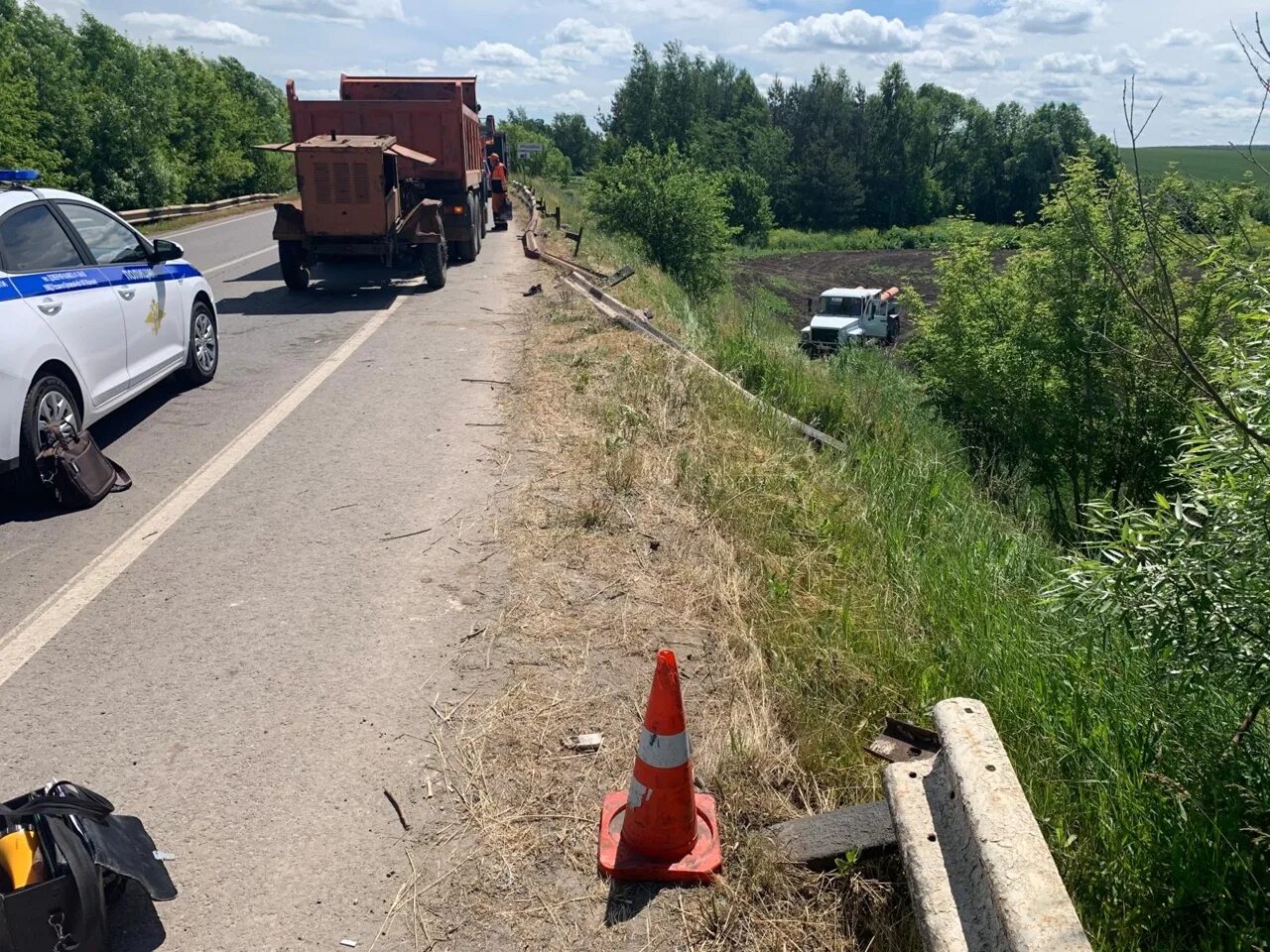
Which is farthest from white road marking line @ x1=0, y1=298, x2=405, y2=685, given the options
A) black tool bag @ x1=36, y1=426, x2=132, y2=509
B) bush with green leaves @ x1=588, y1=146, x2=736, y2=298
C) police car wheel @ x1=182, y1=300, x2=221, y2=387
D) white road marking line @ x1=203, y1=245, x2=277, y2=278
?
bush with green leaves @ x1=588, y1=146, x2=736, y2=298

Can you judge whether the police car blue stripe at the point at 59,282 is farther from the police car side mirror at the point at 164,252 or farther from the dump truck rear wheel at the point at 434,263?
the dump truck rear wheel at the point at 434,263

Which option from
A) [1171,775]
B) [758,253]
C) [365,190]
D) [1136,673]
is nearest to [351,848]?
[1171,775]

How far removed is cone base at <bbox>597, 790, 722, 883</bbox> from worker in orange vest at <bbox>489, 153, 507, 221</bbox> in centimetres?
2341

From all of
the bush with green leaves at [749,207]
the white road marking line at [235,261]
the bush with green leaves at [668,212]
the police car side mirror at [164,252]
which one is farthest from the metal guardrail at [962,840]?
the bush with green leaves at [749,207]

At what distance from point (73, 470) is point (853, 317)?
25369mm

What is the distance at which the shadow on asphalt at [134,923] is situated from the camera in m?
2.71

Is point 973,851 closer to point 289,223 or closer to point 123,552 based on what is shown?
point 123,552

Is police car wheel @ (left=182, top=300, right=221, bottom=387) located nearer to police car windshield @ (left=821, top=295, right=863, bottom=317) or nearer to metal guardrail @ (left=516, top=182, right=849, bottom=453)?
metal guardrail @ (left=516, top=182, right=849, bottom=453)

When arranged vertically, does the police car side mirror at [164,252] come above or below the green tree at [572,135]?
below

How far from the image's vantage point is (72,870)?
8.46 ft

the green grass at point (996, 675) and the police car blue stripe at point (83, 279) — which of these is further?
the police car blue stripe at point (83, 279)

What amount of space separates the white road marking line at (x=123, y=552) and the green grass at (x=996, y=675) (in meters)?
3.01

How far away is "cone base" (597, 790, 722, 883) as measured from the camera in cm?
297

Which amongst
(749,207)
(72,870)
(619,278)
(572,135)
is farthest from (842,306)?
(572,135)
